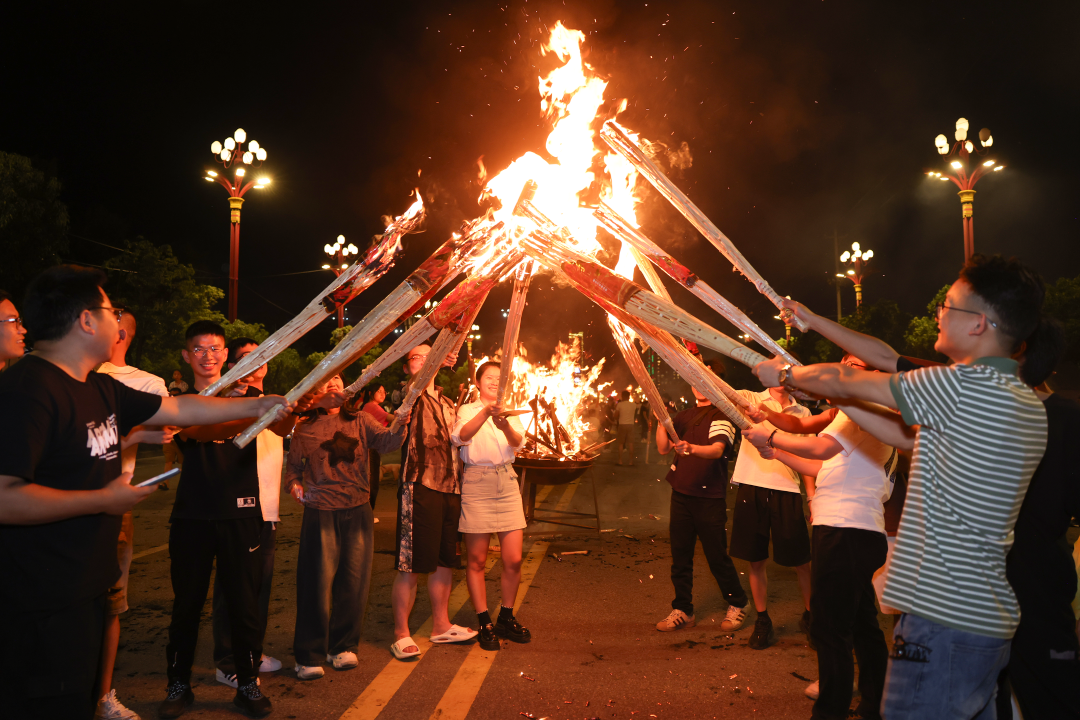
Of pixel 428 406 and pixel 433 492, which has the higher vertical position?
pixel 428 406

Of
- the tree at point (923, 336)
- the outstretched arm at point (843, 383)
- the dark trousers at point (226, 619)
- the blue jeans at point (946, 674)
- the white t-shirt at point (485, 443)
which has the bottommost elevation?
the dark trousers at point (226, 619)

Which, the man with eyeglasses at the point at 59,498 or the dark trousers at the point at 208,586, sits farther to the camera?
the dark trousers at the point at 208,586

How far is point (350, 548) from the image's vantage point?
4.70 metres

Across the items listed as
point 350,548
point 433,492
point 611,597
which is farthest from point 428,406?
point 611,597

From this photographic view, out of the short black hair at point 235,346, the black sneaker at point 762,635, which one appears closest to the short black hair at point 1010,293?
→ the black sneaker at point 762,635

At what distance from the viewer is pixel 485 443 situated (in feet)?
17.1

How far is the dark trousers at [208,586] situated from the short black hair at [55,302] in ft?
6.04

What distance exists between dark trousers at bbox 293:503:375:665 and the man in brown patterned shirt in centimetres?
27

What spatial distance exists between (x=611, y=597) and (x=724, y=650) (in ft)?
4.78

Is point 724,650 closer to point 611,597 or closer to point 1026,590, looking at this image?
point 611,597

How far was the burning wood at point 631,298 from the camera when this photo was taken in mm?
3209

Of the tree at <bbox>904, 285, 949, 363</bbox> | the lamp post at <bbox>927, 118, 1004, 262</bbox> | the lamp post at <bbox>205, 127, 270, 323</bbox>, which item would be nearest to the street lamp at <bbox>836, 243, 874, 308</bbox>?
the tree at <bbox>904, 285, 949, 363</bbox>

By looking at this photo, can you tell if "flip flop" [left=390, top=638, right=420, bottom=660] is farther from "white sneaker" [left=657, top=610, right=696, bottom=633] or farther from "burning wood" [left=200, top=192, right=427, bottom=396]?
"burning wood" [left=200, top=192, right=427, bottom=396]

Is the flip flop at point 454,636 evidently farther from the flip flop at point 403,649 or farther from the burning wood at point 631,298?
the burning wood at point 631,298
